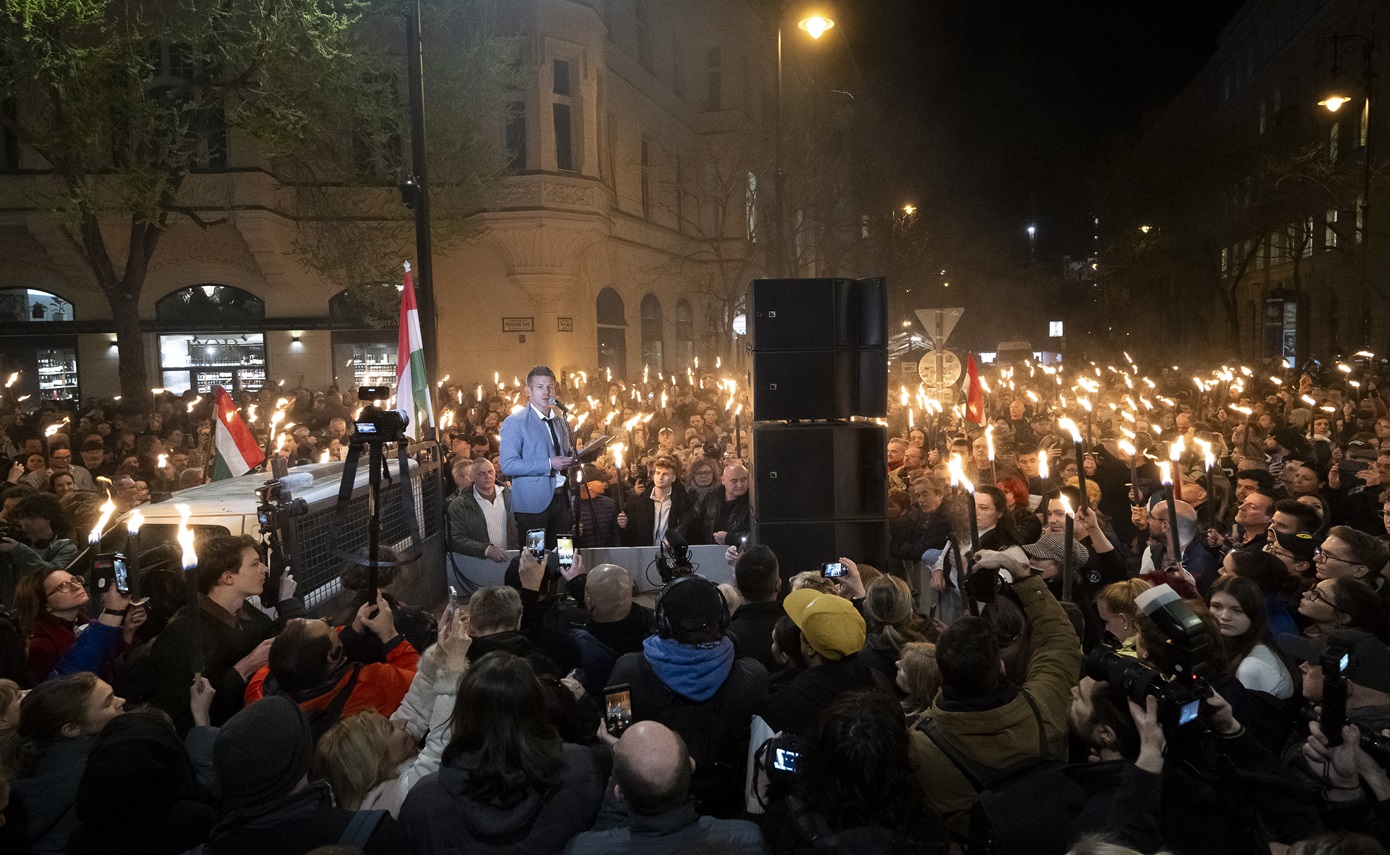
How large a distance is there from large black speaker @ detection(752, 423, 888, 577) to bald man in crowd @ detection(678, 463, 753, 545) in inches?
53.7

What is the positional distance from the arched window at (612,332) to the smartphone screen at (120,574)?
2343cm

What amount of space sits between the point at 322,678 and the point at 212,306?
2414 cm

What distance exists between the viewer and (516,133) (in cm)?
2422

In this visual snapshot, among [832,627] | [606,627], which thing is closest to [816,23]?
[606,627]

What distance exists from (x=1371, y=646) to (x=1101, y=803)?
1.20 m

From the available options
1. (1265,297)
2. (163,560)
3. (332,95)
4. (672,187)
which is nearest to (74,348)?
(332,95)

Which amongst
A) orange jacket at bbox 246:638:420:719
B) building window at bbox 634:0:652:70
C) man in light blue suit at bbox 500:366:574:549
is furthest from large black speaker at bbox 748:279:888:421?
building window at bbox 634:0:652:70

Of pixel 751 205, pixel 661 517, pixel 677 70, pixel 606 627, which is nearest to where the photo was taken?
pixel 606 627

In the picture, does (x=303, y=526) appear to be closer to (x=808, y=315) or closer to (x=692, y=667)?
(x=692, y=667)

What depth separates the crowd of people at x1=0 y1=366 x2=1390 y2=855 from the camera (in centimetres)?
276

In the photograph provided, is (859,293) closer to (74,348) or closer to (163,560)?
(163,560)

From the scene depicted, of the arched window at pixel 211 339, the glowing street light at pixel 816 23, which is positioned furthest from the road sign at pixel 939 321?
the arched window at pixel 211 339

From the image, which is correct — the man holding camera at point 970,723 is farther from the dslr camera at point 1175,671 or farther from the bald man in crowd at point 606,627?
the bald man in crowd at point 606,627

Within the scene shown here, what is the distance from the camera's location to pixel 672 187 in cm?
3259
